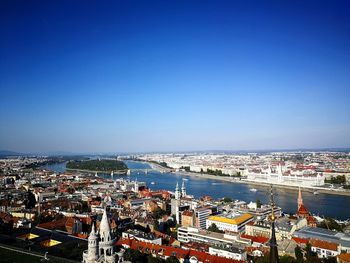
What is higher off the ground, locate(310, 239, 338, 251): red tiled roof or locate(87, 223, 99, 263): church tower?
locate(87, 223, 99, 263): church tower

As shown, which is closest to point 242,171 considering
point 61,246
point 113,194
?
point 113,194

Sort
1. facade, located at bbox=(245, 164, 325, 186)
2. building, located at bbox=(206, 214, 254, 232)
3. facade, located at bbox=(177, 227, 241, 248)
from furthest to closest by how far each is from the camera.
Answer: facade, located at bbox=(245, 164, 325, 186) < building, located at bbox=(206, 214, 254, 232) < facade, located at bbox=(177, 227, 241, 248)

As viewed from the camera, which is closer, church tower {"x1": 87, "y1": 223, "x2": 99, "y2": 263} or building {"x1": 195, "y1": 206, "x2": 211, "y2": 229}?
church tower {"x1": 87, "y1": 223, "x2": 99, "y2": 263}

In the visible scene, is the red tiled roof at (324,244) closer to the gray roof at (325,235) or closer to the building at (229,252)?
the gray roof at (325,235)

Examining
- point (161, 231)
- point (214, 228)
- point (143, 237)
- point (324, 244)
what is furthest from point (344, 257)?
point (161, 231)

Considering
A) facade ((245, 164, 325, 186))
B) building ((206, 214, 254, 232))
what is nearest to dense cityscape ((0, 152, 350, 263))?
building ((206, 214, 254, 232))

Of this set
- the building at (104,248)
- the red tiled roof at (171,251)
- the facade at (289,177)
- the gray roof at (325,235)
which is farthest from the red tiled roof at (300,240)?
the facade at (289,177)

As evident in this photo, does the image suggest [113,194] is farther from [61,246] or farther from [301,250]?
[301,250]

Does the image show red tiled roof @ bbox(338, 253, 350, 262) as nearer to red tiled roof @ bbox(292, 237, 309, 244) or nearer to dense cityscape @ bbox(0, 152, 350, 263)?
dense cityscape @ bbox(0, 152, 350, 263)

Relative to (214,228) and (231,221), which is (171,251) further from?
(231,221)
